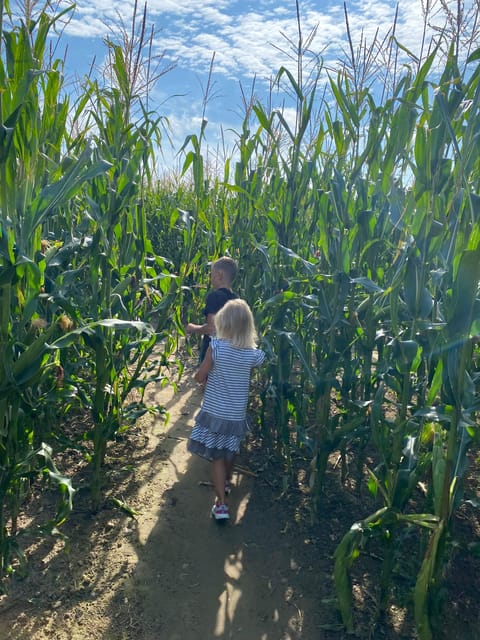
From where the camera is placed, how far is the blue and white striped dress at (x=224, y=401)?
2.88 meters

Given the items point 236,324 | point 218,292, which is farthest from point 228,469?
point 218,292

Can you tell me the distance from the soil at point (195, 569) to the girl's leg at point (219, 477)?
16 centimetres

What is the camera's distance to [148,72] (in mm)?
2926

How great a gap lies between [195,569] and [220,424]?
759 millimetres

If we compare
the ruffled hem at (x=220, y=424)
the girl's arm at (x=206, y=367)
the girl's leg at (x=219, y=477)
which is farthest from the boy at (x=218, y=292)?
the girl's leg at (x=219, y=477)

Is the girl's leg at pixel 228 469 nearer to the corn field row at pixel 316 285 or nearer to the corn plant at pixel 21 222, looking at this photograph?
the corn field row at pixel 316 285

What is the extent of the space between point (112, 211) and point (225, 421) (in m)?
1.31

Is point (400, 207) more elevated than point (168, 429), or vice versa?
point (400, 207)

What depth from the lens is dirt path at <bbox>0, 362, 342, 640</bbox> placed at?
2125 mm

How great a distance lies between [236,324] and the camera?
282 centimetres

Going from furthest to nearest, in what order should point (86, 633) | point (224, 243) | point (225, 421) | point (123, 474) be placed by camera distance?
point (224, 243)
point (123, 474)
point (225, 421)
point (86, 633)

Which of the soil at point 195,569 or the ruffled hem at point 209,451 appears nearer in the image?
the soil at point 195,569

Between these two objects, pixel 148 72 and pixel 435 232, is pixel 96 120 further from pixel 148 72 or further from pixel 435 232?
pixel 435 232

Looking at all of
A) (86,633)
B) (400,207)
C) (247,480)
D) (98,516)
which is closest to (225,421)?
(247,480)
